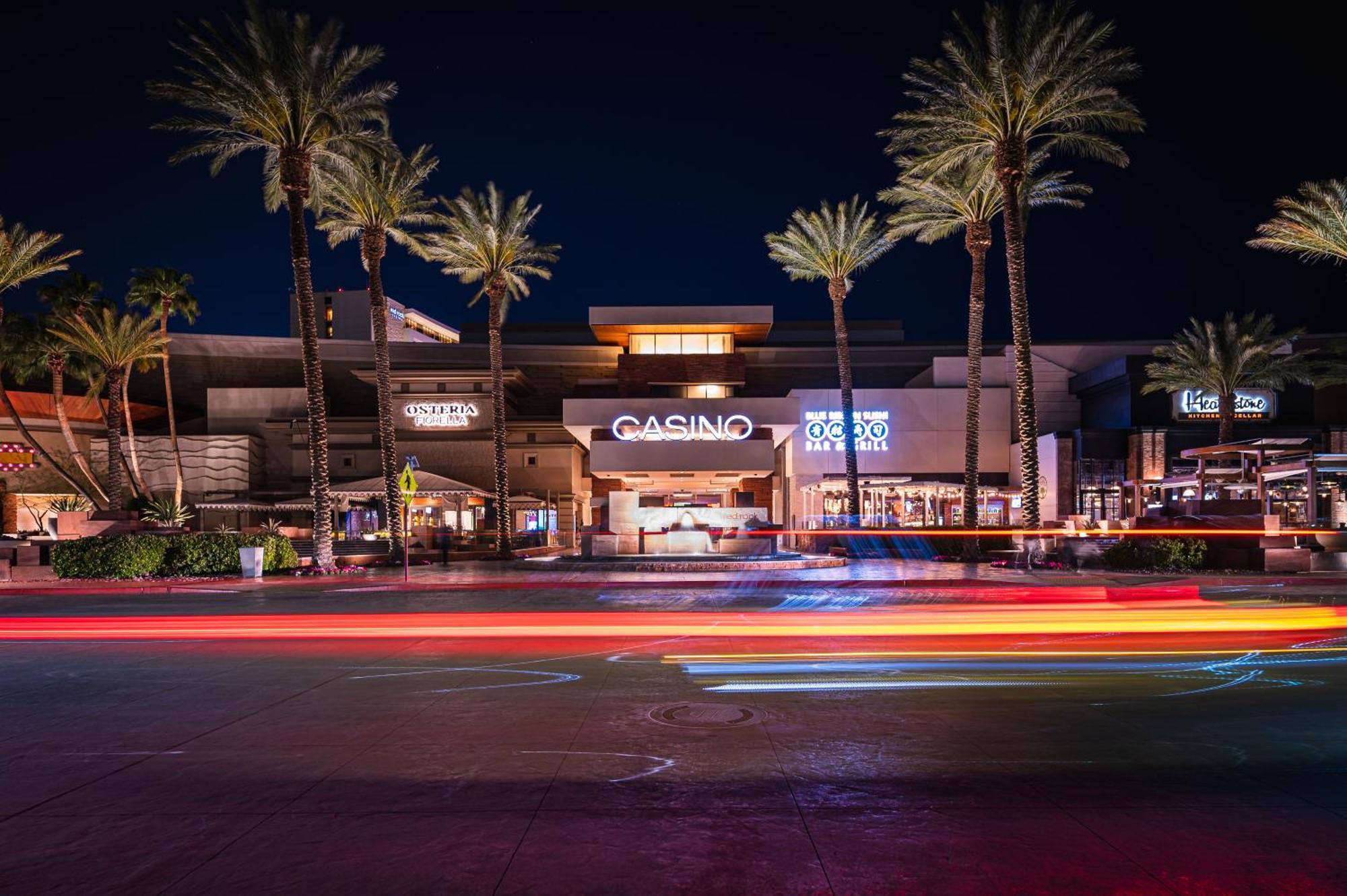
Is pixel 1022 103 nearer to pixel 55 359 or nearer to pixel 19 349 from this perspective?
pixel 55 359

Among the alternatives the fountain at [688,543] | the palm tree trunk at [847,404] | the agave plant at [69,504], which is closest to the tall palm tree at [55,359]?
the agave plant at [69,504]

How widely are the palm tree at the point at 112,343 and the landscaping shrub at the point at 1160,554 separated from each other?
45.6m

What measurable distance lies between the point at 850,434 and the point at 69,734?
120 feet

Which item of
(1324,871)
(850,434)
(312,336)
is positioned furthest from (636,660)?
(850,434)

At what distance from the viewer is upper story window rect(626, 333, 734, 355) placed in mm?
49156

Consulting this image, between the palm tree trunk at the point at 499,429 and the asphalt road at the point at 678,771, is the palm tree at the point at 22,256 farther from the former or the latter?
the asphalt road at the point at 678,771

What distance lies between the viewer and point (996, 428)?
52.1 meters

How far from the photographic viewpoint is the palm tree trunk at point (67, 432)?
45.4 metres

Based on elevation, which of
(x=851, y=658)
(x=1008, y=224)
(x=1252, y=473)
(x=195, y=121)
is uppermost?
(x=195, y=121)

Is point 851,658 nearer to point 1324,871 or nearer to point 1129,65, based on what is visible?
point 1324,871

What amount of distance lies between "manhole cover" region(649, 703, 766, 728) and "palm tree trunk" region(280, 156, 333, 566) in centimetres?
2274

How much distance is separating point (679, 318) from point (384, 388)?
1936 centimetres

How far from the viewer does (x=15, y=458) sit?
161ft

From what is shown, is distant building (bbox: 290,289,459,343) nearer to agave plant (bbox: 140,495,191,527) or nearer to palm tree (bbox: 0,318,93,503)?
palm tree (bbox: 0,318,93,503)
